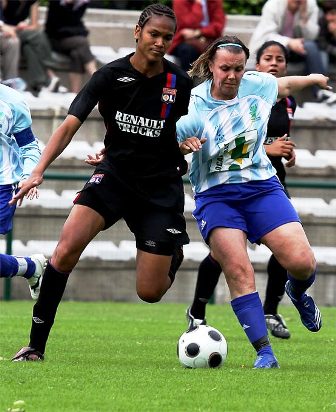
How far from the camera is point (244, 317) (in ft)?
27.2

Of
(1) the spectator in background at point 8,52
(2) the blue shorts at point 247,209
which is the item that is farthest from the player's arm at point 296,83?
(1) the spectator in background at point 8,52

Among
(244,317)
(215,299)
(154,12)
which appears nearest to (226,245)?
(244,317)

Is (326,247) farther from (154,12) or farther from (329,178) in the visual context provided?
(154,12)

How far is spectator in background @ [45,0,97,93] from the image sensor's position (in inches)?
692

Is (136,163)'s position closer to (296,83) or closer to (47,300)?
(47,300)

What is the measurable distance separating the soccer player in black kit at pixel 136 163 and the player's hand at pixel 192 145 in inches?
8.9

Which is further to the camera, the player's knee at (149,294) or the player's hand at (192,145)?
the player's knee at (149,294)

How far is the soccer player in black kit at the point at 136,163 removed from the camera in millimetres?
8195

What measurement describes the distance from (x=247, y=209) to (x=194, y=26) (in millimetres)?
9451

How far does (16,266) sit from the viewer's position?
10758 mm

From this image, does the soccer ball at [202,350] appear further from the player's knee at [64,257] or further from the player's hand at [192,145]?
the player's hand at [192,145]

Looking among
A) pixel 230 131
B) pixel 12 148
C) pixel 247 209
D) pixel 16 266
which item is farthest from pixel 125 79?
pixel 16 266

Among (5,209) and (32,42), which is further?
(32,42)

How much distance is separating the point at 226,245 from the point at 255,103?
992 millimetres
